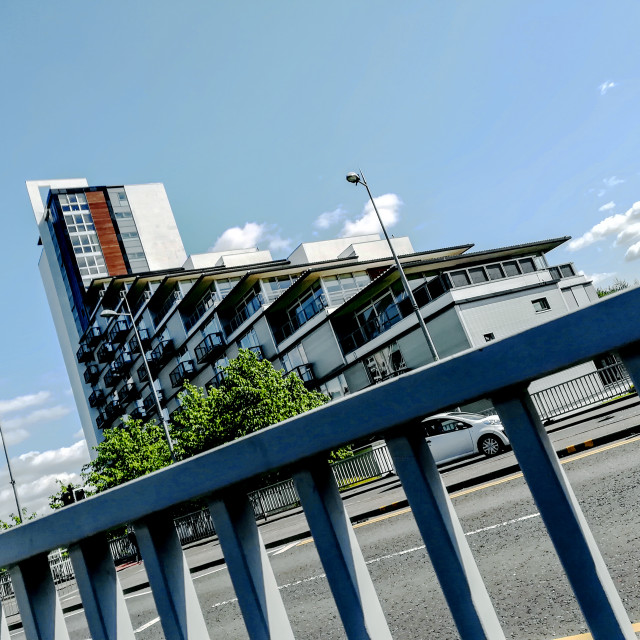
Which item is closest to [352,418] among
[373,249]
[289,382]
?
[289,382]

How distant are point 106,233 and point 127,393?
91.2 feet

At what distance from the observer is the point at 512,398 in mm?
1077

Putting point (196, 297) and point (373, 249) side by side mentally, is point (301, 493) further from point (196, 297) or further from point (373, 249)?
point (373, 249)

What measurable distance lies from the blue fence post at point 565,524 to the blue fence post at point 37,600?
128 cm

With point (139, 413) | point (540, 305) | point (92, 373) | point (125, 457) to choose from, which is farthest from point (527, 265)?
point (92, 373)

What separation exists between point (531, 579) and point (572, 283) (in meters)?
38.0

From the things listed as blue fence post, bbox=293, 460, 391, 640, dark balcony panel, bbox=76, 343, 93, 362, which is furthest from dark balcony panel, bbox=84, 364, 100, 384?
blue fence post, bbox=293, 460, 391, 640

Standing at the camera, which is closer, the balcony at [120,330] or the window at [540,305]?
the window at [540,305]

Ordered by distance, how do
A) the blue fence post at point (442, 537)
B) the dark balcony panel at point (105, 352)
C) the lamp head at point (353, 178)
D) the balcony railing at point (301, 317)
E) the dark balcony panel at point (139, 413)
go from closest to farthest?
1. the blue fence post at point (442, 537)
2. the lamp head at point (353, 178)
3. the balcony railing at point (301, 317)
4. the dark balcony panel at point (139, 413)
5. the dark balcony panel at point (105, 352)

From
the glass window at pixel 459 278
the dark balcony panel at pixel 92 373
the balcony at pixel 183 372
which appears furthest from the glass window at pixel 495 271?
the dark balcony panel at pixel 92 373

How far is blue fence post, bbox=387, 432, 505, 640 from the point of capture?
1.16 m

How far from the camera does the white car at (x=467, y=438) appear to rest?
561 inches

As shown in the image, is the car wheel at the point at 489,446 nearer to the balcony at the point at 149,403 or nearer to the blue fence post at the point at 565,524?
the blue fence post at the point at 565,524

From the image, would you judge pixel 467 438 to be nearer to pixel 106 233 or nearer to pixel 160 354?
pixel 160 354
